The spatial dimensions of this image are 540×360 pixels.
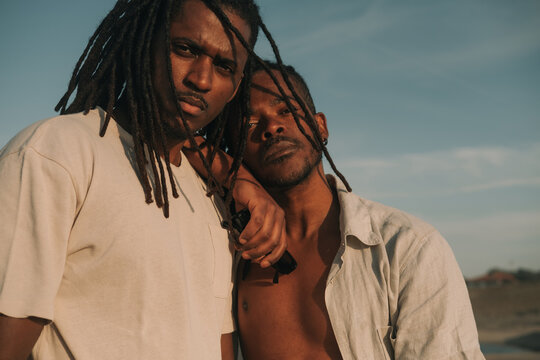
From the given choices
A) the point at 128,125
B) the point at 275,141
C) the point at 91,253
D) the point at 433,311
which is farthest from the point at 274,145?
the point at 91,253

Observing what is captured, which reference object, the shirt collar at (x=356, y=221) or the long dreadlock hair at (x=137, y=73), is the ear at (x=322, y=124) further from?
the long dreadlock hair at (x=137, y=73)

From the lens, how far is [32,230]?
158cm

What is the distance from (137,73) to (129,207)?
Answer: 0.67 metres

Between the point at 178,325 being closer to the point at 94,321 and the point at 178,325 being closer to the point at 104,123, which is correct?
the point at 94,321

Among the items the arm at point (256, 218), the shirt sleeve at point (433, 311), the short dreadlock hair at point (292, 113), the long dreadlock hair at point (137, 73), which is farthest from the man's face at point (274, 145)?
the shirt sleeve at point (433, 311)

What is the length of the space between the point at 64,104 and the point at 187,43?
0.65 metres

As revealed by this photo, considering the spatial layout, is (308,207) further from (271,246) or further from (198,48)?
(198,48)

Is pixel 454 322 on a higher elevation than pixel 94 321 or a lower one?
lower

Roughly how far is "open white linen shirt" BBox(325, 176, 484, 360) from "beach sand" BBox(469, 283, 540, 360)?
19.5 meters

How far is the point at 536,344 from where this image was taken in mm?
22734

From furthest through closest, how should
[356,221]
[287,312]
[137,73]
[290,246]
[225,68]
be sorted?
[290,246], [287,312], [356,221], [225,68], [137,73]

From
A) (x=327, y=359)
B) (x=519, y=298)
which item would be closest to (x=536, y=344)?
(x=519, y=298)

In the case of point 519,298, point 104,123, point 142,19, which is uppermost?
point 142,19

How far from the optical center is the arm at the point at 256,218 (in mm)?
2416
